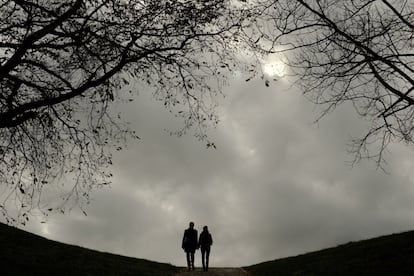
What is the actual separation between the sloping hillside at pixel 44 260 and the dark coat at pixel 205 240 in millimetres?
1820

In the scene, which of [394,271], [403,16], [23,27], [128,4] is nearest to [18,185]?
[23,27]

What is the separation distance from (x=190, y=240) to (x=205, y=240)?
2.27ft

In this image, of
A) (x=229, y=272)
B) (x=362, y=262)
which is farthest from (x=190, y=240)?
(x=362, y=262)

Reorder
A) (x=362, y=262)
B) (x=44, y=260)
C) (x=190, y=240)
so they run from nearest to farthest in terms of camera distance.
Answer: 1. (x=362, y=262)
2. (x=44, y=260)
3. (x=190, y=240)

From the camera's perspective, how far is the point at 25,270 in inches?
637

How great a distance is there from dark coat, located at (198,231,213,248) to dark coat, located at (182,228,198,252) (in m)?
0.27

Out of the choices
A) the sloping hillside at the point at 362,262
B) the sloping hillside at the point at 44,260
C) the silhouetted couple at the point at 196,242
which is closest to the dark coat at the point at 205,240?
the silhouetted couple at the point at 196,242

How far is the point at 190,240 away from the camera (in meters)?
20.9

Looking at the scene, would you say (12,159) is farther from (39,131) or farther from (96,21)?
(96,21)

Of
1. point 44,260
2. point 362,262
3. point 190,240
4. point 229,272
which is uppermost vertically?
point 190,240

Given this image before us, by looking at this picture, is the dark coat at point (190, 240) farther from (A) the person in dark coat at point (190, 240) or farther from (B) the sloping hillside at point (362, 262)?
(B) the sloping hillside at point (362, 262)

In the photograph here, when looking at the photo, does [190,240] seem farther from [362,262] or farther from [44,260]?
[362,262]

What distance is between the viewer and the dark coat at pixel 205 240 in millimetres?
21156

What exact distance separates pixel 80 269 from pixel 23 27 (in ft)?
31.8
